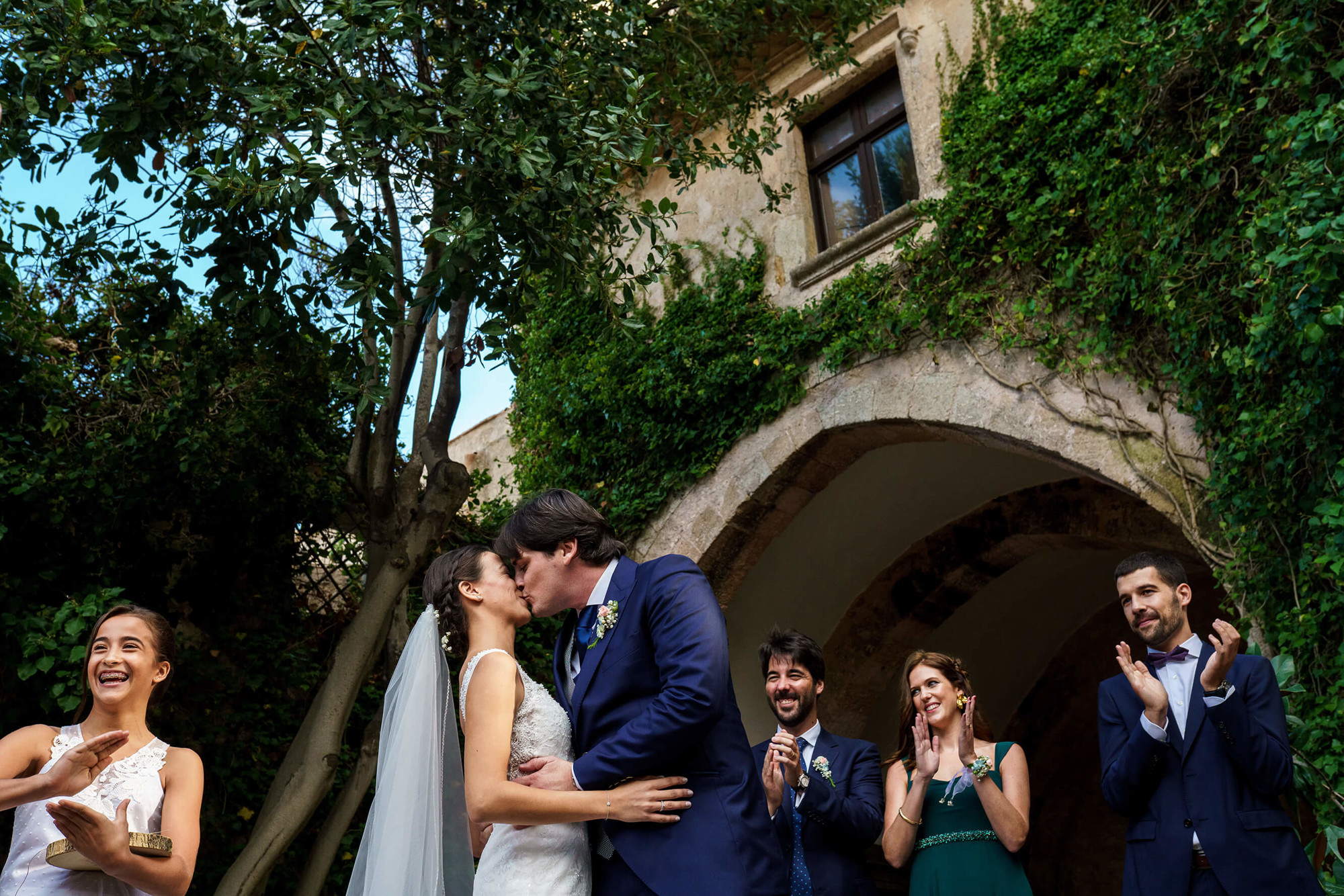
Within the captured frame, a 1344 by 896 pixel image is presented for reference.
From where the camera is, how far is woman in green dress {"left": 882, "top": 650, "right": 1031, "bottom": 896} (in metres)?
3.79

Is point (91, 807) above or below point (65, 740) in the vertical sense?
below

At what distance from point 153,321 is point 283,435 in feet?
4.31

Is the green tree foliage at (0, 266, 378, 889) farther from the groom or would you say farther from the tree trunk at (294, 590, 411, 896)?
the groom

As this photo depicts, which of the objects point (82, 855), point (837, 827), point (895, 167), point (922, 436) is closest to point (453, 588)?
point (82, 855)

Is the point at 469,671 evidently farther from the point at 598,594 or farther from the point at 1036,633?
the point at 1036,633

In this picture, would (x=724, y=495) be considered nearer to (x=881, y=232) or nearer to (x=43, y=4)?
(x=881, y=232)

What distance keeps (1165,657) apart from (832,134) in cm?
554

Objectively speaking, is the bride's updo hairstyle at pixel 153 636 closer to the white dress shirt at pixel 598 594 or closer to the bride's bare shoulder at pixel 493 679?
the bride's bare shoulder at pixel 493 679

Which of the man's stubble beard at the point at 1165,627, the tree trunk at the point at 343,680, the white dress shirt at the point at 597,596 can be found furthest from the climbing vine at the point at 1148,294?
the white dress shirt at the point at 597,596

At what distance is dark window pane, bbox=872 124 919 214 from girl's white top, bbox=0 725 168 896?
19.2ft

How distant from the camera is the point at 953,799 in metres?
3.98

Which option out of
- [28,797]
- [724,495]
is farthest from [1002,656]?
[28,797]

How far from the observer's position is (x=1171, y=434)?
5.56 meters

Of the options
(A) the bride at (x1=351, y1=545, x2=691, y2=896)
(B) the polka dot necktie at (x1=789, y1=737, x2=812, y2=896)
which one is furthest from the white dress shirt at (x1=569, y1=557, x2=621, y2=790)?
(B) the polka dot necktie at (x1=789, y1=737, x2=812, y2=896)
